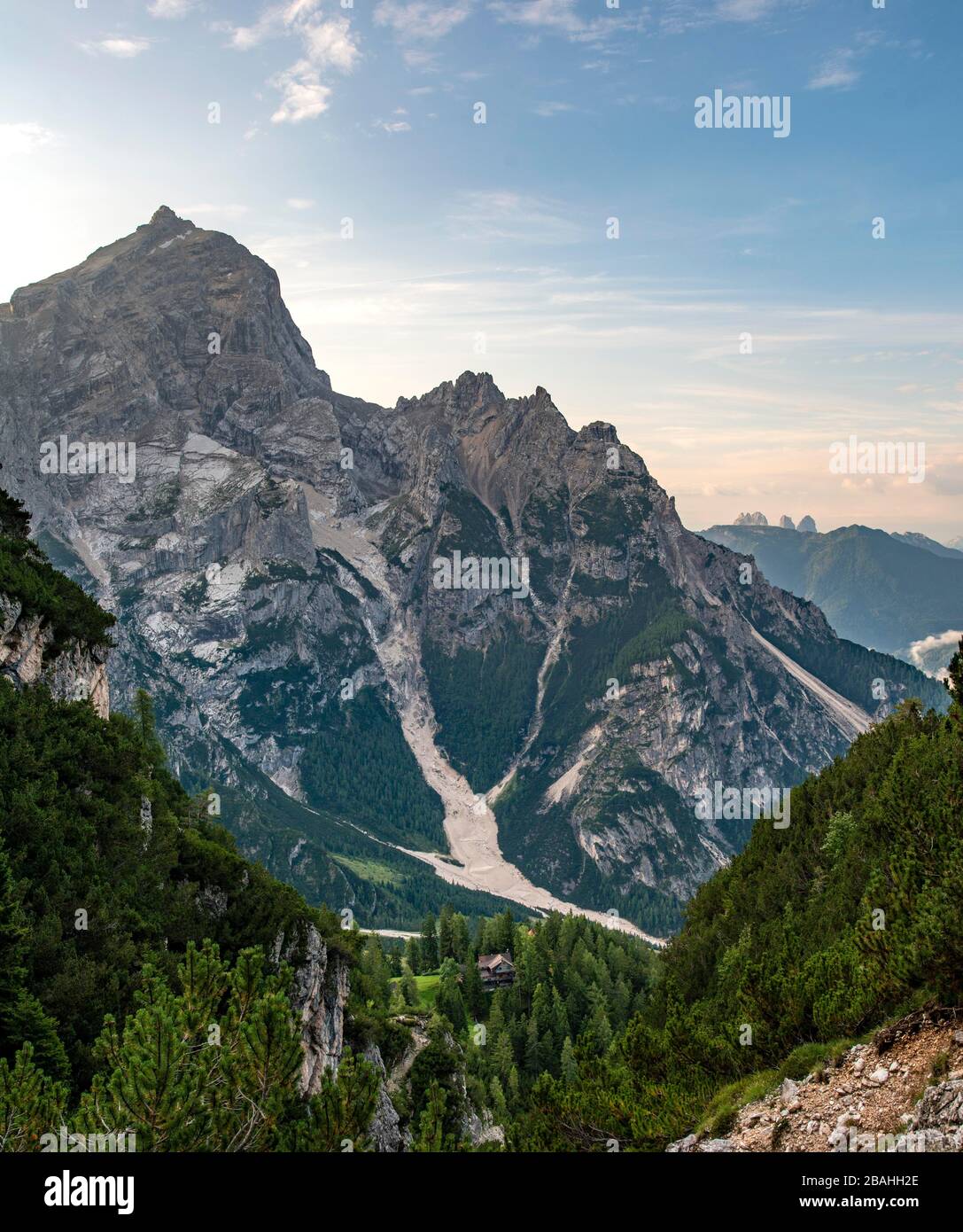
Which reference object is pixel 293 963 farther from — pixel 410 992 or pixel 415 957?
pixel 415 957

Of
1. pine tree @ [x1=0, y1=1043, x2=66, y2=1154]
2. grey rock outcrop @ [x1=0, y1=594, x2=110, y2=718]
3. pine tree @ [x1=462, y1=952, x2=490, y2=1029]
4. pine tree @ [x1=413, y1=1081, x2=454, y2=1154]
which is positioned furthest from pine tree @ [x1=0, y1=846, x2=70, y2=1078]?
pine tree @ [x1=462, y1=952, x2=490, y2=1029]

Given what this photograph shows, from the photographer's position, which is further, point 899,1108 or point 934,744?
point 934,744

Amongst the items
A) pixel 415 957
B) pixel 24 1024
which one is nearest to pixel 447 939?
pixel 415 957

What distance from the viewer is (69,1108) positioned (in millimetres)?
34812

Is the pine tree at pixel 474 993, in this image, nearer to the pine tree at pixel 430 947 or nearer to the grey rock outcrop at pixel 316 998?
the pine tree at pixel 430 947

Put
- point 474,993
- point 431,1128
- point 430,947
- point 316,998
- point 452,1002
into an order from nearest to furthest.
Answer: point 431,1128 < point 316,998 < point 452,1002 < point 474,993 < point 430,947

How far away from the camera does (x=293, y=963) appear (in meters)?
58.5

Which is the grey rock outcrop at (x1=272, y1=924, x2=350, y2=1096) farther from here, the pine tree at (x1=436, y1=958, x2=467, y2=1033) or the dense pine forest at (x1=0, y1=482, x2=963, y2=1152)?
the pine tree at (x1=436, y1=958, x2=467, y2=1033)

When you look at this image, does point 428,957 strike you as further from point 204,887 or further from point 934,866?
point 934,866

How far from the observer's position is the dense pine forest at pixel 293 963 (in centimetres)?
2531

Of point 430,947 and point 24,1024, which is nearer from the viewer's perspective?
point 24,1024
